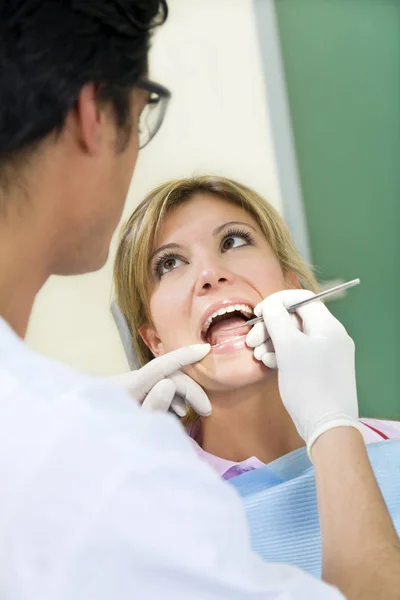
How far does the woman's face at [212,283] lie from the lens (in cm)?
126

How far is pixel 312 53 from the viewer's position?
1.63 meters

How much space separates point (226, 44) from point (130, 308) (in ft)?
1.94

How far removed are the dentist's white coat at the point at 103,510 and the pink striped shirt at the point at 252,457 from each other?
602mm

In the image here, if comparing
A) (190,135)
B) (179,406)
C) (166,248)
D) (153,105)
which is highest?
(153,105)

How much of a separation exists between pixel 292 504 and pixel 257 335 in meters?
0.27

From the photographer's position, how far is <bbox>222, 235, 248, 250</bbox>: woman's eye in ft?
4.43

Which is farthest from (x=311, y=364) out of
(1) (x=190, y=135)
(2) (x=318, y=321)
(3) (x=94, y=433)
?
(1) (x=190, y=135)

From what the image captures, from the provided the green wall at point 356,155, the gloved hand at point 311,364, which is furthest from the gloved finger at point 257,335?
the green wall at point 356,155

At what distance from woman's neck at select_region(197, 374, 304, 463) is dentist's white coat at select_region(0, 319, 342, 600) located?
0.66 metres

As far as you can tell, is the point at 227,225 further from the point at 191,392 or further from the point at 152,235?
the point at 191,392

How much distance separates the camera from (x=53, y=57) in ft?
2.43

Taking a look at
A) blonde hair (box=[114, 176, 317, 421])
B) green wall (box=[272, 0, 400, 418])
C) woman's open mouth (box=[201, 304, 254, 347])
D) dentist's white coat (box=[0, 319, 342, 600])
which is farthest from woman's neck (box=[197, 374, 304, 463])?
dentist's white coat (box=[0, 319, 342, 600])

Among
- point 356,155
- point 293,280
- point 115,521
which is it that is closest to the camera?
point 115,521

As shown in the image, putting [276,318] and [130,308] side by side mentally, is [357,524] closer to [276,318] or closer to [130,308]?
[276,318]
